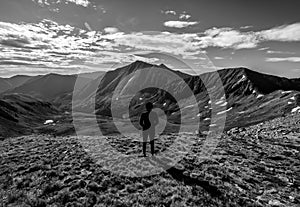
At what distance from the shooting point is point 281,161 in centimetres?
2248

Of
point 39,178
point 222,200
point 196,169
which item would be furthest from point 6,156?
point 222,200

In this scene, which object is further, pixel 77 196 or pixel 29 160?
pixel 29 160

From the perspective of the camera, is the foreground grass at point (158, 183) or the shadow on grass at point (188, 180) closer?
the foreground grass at point (158, 183)

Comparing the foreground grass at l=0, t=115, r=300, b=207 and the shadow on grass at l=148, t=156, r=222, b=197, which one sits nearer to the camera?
the foreground grass at l=0, t=115, r=300, b=207

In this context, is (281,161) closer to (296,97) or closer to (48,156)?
(48,156)

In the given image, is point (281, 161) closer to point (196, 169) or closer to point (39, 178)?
point (196, 169)

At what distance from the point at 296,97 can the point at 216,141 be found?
653ft

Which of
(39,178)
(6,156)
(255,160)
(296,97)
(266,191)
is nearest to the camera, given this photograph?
(266,191)

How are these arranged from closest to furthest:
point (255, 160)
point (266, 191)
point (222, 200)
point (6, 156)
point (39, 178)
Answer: point (222, 200)
point (266, 191)
point (39, 178)
point (255, 160)
point (6, 156)

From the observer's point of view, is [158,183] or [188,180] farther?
[188,180]

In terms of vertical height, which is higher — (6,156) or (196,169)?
(196,169)

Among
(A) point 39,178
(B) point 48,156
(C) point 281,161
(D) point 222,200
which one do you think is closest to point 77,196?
(A) point 39,178

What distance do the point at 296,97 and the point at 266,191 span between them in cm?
21057

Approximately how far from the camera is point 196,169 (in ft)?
61.7
